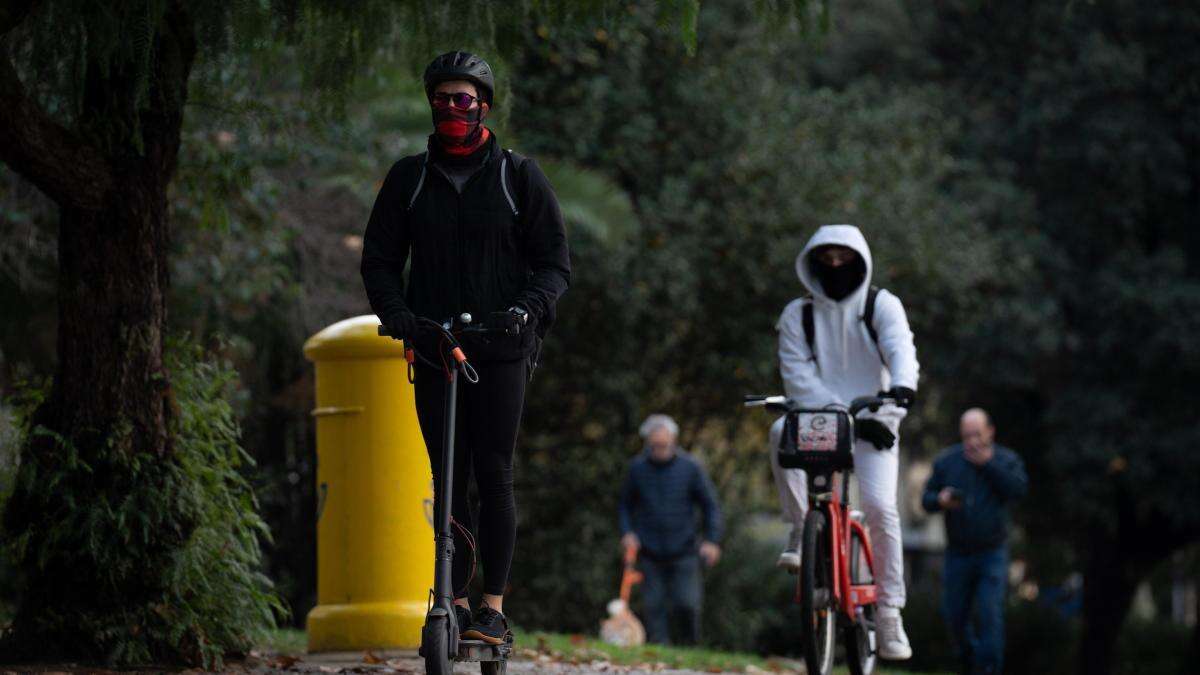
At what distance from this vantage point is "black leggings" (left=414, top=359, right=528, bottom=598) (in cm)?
597

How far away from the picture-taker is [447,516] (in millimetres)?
5730

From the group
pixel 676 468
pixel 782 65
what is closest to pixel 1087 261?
pixel 782 65

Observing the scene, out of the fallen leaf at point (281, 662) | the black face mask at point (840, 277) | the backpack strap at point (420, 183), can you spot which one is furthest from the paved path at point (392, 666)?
the backpack strap at point (420, 183)

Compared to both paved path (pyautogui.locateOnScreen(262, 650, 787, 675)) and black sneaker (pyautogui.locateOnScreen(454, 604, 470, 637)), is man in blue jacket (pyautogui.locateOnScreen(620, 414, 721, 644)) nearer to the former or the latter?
paved path (pyautogui.locateOnScreen(262, 650, 787, 675))

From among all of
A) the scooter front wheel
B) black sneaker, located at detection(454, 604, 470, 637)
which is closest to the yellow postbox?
black sneaker, located at detection(454, 604, 470, 637)

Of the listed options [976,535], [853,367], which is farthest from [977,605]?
[853,367]

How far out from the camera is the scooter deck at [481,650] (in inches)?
229

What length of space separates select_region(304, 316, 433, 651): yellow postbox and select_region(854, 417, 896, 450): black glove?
204 centimetres

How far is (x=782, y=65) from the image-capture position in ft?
78.1

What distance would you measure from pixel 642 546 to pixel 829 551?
24.8ft

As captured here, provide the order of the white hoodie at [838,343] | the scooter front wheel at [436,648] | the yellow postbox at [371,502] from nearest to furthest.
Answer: the scooter front wheel at [436,648], the white hoodie at [838,343], the yellow postbox at [371,502]

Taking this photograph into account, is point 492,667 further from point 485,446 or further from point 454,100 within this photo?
point 454,100

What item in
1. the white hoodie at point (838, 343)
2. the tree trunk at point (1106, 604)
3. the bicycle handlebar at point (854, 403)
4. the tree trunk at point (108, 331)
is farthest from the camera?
the tree trunk at point (1106, 604)

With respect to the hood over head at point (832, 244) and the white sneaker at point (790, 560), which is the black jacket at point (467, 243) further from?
the hood over head at point (832, 244)
